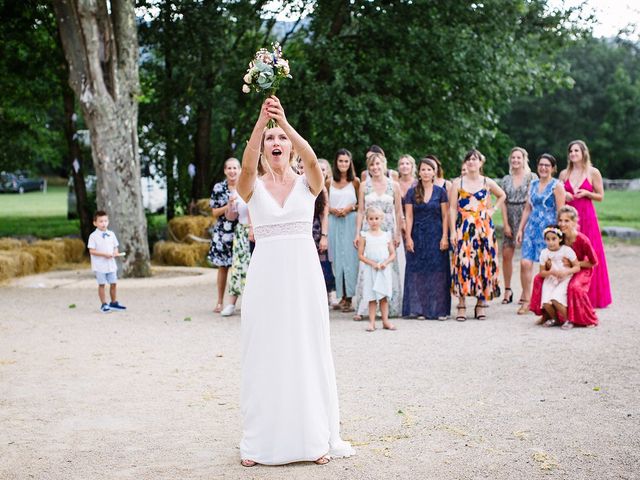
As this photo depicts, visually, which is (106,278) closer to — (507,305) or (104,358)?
(104,358)

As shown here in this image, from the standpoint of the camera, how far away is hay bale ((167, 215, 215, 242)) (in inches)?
800

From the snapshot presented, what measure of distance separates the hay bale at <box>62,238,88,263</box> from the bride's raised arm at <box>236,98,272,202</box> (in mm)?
14823

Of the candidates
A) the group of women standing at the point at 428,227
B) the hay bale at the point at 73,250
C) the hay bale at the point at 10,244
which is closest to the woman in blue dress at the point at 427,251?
the group of women standing at the point at 428,227

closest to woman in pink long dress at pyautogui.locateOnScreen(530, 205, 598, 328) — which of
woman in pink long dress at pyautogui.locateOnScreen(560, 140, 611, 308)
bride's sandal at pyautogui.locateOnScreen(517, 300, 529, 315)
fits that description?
bride's sandal at pyautogui.locateOnScreen(517, 300, 529, 315)

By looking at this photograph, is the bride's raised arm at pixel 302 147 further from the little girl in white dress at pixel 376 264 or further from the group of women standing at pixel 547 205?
the group of women standing at pixel 547 205

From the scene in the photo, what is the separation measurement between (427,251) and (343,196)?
1520 mm

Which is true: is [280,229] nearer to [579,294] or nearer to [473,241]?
[579,294]

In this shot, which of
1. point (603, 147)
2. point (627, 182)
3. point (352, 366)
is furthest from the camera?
point (603, 147)

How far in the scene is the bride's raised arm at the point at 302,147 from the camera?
5.46m

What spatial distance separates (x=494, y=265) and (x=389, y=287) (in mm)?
1519

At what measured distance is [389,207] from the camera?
39.1ft

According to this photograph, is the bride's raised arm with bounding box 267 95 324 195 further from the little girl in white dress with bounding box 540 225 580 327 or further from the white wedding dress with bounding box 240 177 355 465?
the little girl in white dress with bounding box 540 225 580 327

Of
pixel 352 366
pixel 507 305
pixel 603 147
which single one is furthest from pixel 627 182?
pixel 352 366

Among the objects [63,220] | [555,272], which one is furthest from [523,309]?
[63,220]
